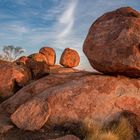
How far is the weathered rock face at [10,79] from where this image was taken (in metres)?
16.3

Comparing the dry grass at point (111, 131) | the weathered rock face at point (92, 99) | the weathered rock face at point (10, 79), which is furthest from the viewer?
the weathered rock face at point (10, 79)

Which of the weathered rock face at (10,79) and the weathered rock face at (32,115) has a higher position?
the weathered rock face at (10,79)

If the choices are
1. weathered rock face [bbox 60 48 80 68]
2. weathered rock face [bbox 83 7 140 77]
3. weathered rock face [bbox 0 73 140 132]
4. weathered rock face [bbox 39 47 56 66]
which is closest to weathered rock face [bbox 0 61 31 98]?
weathered rock face [bbox 0 73 140 132]

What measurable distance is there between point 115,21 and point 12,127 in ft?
15.7

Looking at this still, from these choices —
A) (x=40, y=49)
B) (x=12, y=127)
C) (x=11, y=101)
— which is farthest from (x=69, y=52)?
(x=12, y=127)

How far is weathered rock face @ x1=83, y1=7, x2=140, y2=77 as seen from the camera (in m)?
12.7

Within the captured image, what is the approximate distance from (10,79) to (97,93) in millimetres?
4724

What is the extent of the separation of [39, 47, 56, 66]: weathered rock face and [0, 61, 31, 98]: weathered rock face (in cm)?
1570

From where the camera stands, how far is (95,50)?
1338cm

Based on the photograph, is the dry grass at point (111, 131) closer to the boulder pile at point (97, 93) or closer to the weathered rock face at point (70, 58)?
the boulder pile at point (97, 93)

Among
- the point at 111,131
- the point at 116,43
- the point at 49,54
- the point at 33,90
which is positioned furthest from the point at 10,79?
the point at 49,54

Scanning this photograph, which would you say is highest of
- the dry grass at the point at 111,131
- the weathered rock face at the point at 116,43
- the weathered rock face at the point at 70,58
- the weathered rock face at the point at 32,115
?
the weathered rock face at the point at 116,43

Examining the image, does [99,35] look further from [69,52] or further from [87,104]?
[69,52]

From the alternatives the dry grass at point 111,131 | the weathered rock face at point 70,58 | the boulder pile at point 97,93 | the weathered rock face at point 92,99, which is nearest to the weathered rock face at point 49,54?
the weathered rock face at point 70,58
